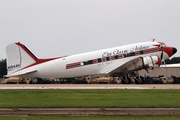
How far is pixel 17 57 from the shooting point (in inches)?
1337

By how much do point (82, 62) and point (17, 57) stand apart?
835 cm

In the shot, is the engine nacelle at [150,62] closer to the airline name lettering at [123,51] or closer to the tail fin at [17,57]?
the airline name lettering at [123,51]

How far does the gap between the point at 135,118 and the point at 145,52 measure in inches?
949

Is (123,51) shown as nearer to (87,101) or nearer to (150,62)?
(150,62)

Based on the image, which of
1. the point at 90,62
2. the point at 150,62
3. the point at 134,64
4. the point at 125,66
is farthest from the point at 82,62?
the point at 150,62

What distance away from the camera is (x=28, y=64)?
3397 centimetres

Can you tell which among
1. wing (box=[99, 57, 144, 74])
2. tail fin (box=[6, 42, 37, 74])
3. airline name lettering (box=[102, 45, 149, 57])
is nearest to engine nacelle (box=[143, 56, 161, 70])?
wing (box=[99, 57, 144, 74])

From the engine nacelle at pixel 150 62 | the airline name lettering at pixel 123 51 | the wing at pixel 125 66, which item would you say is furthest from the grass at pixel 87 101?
the airline name lettering at pixel 123 51

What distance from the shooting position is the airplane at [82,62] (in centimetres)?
3366

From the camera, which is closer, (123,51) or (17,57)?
(17,57)

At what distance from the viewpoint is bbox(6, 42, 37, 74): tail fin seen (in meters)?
33.7

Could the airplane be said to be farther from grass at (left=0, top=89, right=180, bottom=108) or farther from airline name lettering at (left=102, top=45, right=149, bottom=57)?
grass at (left=0, top=89, right=180, bottom=108)

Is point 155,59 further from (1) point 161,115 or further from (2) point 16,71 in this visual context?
(1) point 161,115

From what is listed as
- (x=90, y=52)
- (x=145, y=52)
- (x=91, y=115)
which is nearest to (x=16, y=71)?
(x=90, y=52)
